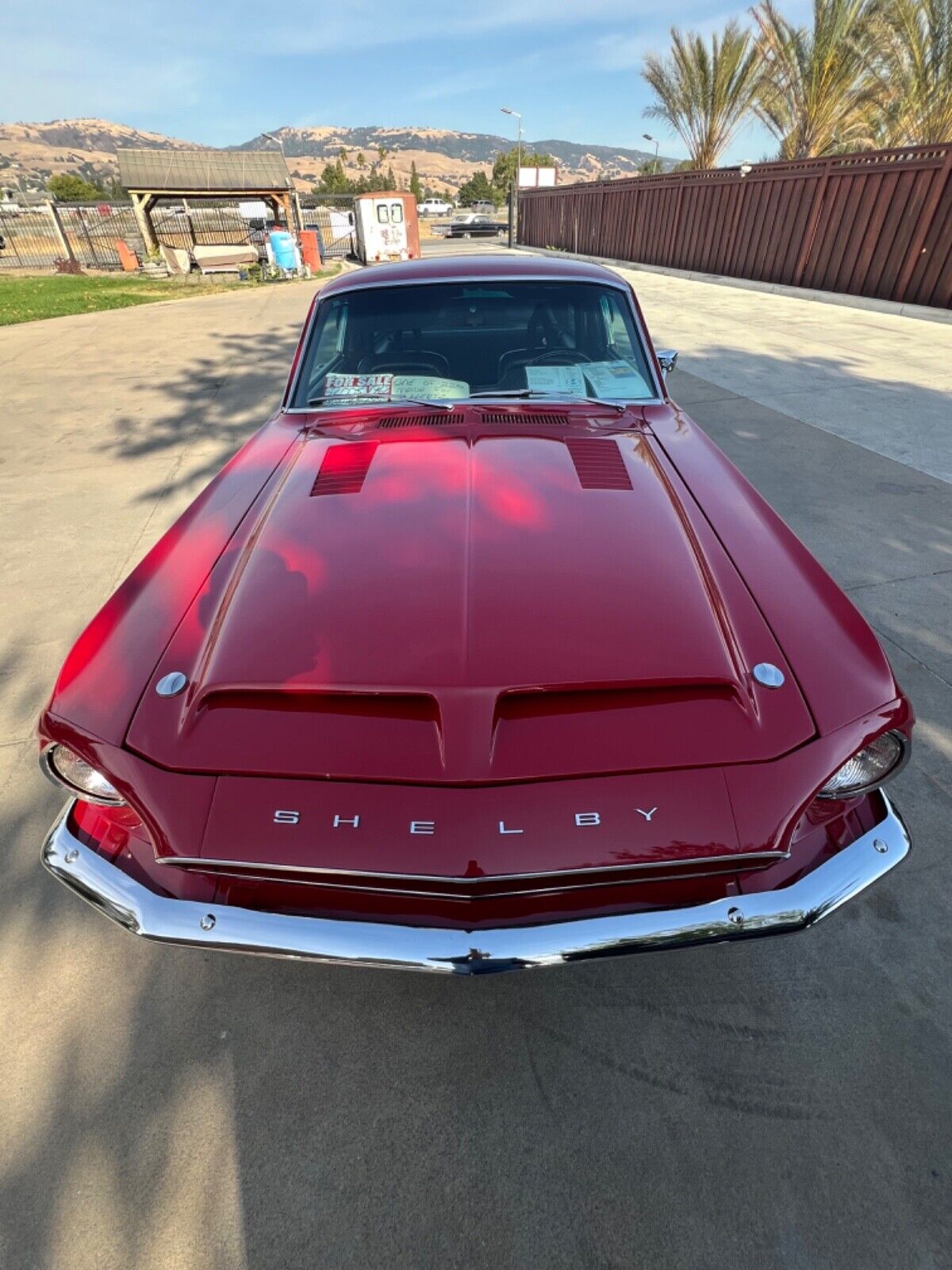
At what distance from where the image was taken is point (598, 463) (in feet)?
7.09

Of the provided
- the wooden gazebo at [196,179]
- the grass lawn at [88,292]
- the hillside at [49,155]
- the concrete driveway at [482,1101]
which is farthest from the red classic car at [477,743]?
the hillside at [49,155]

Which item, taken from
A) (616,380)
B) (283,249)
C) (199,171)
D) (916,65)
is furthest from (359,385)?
(199,171)

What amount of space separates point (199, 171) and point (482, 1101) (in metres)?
26.9

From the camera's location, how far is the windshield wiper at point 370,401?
2.58m

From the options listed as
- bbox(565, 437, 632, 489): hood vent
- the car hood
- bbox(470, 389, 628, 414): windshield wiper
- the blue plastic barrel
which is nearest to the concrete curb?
bbox(470, 389, 628, 414): windshield wiper

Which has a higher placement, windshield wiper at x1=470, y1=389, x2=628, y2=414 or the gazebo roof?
the gazebo roof

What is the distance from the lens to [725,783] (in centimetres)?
127

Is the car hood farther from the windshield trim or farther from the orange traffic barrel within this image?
the orange traffic barrel

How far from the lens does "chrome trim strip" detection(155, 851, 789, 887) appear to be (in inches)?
47.8

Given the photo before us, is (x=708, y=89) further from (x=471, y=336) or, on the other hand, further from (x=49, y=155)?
(x=49, y=155)

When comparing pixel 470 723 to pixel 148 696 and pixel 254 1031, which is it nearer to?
pixel 148 696

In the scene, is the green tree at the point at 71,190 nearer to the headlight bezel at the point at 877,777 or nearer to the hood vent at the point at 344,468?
the hood vent at the point at 344,468

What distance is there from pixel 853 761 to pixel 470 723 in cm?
85

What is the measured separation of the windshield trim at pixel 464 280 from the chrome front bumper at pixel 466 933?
1.99 meters
